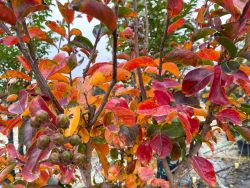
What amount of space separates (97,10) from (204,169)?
472 millimetres

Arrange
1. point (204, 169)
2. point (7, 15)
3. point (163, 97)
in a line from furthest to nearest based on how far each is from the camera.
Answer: point (204, 169) < point (163, 97) < point (7, 15)

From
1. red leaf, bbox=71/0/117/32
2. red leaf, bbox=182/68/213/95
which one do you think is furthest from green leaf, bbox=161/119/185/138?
red leaf, bbox=71/0/117/32

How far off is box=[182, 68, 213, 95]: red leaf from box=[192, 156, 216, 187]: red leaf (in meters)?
0.20

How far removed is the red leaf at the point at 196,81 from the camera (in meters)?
0.67

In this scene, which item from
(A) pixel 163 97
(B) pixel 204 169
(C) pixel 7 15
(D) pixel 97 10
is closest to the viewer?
(D) pixel 97 10

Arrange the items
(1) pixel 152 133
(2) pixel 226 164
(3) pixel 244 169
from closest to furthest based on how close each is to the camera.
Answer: (1) pixel 152 133 → (3) pixel 244 169 → (2) pixel 226 164

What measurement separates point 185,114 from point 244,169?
2.82 meters

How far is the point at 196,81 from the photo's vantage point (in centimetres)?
67

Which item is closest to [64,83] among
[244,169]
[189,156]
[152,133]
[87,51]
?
[87,51]

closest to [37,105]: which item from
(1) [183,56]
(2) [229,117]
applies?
(1) [183,56]

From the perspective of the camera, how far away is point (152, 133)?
80cm

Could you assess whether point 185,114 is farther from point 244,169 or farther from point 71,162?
point 244,169

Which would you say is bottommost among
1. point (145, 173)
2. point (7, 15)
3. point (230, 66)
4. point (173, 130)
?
point (145, 173)

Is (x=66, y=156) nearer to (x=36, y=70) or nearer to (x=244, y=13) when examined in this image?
(x=36, y=70)
